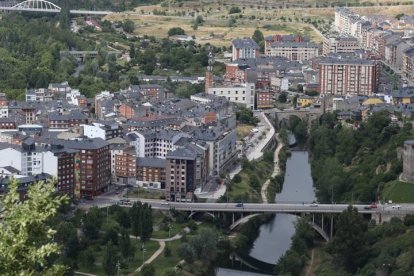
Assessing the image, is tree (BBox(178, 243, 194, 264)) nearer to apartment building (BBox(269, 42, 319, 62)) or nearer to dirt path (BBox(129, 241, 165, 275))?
dirt path (BBox(129, 241, 165, 275))

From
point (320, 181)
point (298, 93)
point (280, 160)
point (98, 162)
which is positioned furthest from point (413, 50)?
point (98, 162)

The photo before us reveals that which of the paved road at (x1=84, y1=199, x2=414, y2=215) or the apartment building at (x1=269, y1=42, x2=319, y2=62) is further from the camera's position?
the apartment building at (x1=269, y1=42, x2=319, y2=62)

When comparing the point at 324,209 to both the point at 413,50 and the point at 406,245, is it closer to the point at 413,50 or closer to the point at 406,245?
the point at 406,245

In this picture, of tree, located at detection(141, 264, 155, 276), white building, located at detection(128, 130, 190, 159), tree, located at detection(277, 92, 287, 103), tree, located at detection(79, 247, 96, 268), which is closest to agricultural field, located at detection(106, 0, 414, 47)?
tree, located at detection(277, 92, 287, 103)

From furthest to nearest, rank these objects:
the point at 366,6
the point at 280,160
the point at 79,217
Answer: the point at 366,6
the point at 280,160
the point at 79,217

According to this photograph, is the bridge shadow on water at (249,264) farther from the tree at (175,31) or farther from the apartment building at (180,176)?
the tree at (175,31)
